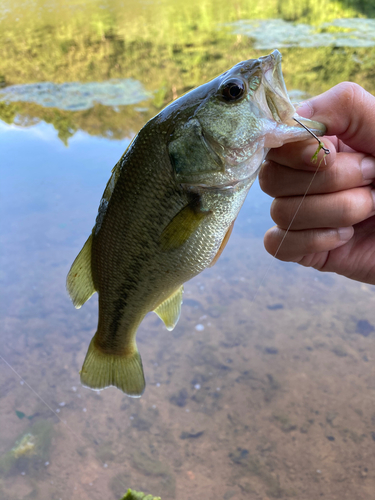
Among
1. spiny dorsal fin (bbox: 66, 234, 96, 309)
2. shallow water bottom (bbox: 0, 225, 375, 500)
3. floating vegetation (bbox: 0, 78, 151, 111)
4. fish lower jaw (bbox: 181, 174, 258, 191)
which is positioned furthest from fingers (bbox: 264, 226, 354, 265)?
floating vegetation (bbox: 0, 78, 151, 111)

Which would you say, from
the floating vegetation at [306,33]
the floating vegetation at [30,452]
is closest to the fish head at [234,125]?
the floating vegetation at [30,452]

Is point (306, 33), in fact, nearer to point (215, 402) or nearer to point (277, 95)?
point (215, 402)

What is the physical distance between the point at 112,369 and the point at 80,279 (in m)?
0.39

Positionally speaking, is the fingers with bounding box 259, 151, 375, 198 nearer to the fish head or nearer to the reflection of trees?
the fish head

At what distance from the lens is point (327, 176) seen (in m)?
1.22

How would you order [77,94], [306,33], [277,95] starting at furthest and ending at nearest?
1. [306,33]
2. [77,94]
3. [277,95]

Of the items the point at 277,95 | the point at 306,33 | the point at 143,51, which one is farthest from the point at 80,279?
the point at 306,33

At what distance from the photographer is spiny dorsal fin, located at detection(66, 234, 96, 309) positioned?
4.39 ft

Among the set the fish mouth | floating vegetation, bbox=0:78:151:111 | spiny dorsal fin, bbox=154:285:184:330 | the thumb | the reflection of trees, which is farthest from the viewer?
floating vegetation, bbox=0:78:151:111

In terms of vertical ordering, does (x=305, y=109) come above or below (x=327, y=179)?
above

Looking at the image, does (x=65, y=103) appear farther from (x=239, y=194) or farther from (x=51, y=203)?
(x=239, y=194)

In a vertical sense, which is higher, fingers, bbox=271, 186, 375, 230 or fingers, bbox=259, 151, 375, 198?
fingers, bbox=259, 151, 375, 198

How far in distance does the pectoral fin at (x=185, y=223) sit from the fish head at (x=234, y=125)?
0.08 metres

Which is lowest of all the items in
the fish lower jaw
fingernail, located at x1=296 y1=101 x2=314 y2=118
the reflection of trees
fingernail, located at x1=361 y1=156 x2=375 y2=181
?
the reflection of trees
